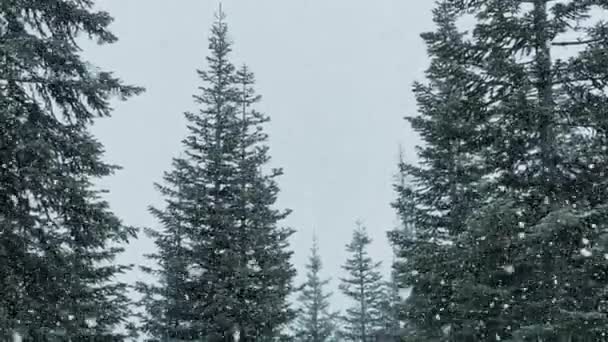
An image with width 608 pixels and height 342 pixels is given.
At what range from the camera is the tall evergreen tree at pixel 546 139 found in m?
10.1

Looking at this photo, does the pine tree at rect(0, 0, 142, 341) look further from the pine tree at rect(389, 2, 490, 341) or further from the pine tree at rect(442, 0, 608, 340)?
the pine tree at rect(389, 2, 490, 341)

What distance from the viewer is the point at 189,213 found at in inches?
791

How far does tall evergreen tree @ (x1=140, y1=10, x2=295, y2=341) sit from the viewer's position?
18766 millimetres

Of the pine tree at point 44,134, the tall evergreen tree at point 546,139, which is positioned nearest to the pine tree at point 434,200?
the tall evergreen tree at point 546,139

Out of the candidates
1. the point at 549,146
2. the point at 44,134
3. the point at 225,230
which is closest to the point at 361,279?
the point at 225,230

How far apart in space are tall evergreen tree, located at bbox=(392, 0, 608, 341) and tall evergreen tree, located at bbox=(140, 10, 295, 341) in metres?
9.53

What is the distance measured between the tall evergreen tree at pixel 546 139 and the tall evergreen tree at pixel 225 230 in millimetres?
9534

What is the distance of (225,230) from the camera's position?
19.4 m

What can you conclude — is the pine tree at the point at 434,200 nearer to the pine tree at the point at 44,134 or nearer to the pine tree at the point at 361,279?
the pine tree at the point at 44,134

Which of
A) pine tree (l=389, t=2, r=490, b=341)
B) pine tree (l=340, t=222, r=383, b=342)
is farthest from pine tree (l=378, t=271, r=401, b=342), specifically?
pine tree (l=389, t=2, r=490, b=341)

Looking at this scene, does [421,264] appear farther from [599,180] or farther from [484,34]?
[484,34]

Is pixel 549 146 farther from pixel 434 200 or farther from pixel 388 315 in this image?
pixel 388 315

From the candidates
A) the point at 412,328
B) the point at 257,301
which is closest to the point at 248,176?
the point at 257,301

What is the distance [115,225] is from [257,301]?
10078mm
